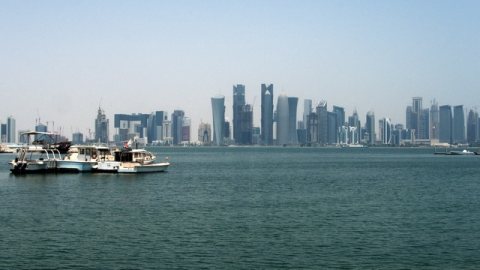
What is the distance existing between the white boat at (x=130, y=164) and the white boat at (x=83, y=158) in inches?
91.4

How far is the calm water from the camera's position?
4009cm

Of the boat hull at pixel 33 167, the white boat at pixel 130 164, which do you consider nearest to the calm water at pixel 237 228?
the boat hull at pixel 33 167

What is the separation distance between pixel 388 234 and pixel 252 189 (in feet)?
135

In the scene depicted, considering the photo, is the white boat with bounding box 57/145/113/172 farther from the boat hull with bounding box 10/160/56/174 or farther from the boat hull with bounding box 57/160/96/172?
the boat hull with bounding box 10/160/56/174

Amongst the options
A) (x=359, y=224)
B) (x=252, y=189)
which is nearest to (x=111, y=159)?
(x=252, y=189)

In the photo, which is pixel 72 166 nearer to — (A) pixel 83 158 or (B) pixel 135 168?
(A) pixel 83 158

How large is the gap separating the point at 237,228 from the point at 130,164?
7190 cm

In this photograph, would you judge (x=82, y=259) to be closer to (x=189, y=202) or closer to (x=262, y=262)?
(x=262, y=262)

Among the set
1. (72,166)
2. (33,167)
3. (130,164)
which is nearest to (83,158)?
(72,166)

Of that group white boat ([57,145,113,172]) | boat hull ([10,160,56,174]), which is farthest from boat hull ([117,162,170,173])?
boat hull ([10,160,56,174])

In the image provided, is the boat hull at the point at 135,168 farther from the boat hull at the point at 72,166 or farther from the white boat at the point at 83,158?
the boat hull at the point at 72,166

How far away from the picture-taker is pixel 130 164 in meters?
121

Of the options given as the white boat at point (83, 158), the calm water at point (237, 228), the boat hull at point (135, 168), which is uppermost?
the white boat at point (83, 158)

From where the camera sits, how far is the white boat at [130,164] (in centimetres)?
11925
